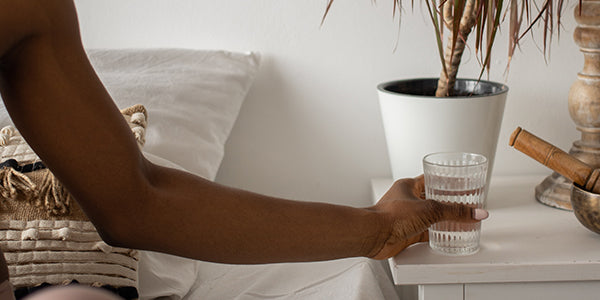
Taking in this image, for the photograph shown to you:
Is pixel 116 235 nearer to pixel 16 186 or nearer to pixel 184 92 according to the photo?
pixel 16 186

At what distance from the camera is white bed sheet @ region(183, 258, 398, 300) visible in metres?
1.08

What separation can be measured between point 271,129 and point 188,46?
0.87ft

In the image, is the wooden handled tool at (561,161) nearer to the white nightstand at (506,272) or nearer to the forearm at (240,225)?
the white nightstand at (506,272)

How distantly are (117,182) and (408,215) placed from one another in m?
0.40

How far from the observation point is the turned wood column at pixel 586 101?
1150 millimetres

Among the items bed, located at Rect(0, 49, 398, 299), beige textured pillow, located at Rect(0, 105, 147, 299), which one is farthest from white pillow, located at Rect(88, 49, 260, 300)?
beige textured pillow, located at Rect(0, 105, 147, 299)

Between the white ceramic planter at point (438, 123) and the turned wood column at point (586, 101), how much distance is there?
13 cm

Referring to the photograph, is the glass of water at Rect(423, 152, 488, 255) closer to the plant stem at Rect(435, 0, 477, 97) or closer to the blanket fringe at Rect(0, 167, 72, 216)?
the plant stem at Rect(435, 0, 477, 97)

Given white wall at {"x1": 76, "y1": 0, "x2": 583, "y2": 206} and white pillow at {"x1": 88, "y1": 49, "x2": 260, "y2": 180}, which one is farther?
white wall at {"x1": 76, "y1": 0, "x2": 583, "y2": 206}

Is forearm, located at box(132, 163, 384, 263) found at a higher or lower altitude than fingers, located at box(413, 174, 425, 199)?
higher

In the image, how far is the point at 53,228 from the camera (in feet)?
2.93

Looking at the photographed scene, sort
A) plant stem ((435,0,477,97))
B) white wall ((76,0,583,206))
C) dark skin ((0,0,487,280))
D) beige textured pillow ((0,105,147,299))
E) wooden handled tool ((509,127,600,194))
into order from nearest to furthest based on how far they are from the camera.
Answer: dark skin ((0,0,487,280))
beige textured pillow ((0,105,147,299))
wooden handled tool ((509,127,600,194))
plant stem ((435,0,477,97))
white wall ((76,0,583,206))

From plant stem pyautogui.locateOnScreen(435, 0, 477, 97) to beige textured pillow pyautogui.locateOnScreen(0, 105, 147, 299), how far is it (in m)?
0.60

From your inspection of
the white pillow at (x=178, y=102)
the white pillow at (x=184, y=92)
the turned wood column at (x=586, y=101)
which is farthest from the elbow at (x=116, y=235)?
the turned wood column at (x=586, y=101)
